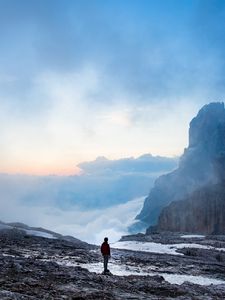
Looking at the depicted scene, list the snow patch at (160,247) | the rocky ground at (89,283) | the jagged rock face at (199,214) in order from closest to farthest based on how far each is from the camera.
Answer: the rocky ground at (89,283)
the snow patch at (160,247)
the jagged rock face at (199,214)

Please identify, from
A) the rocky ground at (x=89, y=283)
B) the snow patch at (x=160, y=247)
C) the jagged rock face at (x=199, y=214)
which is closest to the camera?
the rocky ground at (x=89, y=283)

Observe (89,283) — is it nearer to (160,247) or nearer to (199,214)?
(160,247)

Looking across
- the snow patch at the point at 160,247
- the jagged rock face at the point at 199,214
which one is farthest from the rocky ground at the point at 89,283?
the jagged rock face at the point at 199,214

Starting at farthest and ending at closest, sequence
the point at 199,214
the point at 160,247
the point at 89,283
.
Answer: the point at 199,214
the point at 160,247
the point at 89,283

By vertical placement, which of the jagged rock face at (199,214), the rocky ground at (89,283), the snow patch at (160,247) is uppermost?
the jagged rock face at (199,214)

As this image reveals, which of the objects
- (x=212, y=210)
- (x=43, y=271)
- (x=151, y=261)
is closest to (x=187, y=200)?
(x=212, y=210)

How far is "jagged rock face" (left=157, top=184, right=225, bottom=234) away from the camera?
14525 cm

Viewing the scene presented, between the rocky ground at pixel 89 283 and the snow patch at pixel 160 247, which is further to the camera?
the snow patch at pixel 160 247

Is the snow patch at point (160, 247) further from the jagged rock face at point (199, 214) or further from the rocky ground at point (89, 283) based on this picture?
the jagged rock face at point (199, 214)

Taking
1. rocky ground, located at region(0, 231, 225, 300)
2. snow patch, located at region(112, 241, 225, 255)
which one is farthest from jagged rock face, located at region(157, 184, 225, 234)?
rocky ground, located at region(0, 231, 225, 300)

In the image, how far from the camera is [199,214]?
148000 mm

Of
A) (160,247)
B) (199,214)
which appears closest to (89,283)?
(160,247)

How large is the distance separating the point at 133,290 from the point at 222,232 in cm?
12478

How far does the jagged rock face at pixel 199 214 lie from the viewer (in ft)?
477
